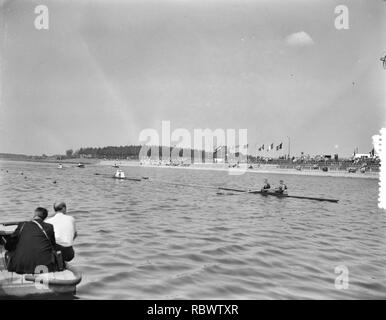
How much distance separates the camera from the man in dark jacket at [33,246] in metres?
9.95

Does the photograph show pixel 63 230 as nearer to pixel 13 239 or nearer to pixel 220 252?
pixel 13 239

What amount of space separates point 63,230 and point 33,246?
1.30 meters

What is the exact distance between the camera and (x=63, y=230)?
11.3m

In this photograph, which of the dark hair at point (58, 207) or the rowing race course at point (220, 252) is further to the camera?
the rowing race course at point (220, 252)

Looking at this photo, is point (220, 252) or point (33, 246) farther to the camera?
point (220, 252)

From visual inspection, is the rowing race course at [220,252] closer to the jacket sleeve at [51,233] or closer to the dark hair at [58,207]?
the jacket sleeve at [51,233]

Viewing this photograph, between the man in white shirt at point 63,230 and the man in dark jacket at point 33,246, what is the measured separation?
753mm

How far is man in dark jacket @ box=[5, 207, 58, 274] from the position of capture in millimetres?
9945

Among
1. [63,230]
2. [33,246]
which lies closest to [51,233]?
[33,246]

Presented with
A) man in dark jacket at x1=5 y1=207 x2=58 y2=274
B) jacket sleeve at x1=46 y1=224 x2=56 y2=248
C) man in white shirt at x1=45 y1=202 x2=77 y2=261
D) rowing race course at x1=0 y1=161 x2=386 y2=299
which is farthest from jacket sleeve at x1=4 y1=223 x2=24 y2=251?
rowing race course at x1=0 y1=161 x2=386 y2=299

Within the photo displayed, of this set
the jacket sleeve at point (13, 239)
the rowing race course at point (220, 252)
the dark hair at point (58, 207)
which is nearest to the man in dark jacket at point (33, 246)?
the jacket sleeve at point (13, 239)
